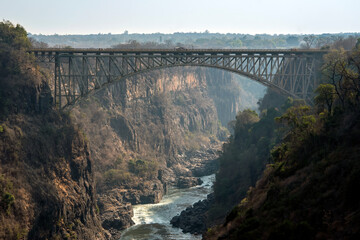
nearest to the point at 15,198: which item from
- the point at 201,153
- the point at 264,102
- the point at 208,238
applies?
the point at 208,238

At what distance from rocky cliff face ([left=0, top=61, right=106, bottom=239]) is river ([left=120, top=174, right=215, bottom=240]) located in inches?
214

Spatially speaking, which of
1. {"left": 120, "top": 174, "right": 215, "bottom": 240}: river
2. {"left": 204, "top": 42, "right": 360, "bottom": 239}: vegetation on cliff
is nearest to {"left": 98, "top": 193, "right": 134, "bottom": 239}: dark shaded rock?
{"left": 120, "top": 174, "right": 215, "bottom": 240}: river

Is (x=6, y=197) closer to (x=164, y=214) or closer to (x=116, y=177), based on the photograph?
(x=164, y=214)

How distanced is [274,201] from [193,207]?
1618 inches

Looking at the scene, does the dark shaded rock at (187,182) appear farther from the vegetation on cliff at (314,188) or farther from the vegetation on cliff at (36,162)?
the vegetation on cliff at (314,188)

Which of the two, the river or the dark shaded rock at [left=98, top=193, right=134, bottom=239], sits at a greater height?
the dark shaded rock at [left=98, top=193, right=134, bottom=239]

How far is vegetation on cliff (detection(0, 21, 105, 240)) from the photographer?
53.6 metres

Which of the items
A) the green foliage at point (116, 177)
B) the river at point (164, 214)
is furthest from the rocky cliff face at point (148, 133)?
the river at point (164, 214)

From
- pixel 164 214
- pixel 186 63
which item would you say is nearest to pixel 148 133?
pixel 164 214

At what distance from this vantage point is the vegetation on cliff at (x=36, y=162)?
53.6m

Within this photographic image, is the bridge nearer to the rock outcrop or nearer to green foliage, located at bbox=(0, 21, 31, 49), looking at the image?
green foliage, located at bbox=(0, 21, 31, 49)

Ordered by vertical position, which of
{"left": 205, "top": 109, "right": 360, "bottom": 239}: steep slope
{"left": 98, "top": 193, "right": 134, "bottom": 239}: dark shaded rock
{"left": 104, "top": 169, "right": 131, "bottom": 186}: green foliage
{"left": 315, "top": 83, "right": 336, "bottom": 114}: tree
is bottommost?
{"left": 98, "top": 193, "right": 134, "bottom": 239}: dark shaded rock

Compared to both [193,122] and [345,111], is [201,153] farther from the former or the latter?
[345,111]

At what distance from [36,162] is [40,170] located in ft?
3.29
